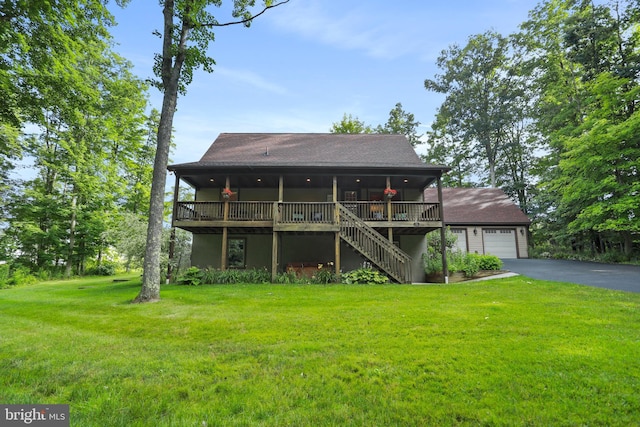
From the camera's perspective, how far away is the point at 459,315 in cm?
537

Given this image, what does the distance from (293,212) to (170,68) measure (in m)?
6.61

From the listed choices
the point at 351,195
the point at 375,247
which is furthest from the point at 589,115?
the point at 375,247

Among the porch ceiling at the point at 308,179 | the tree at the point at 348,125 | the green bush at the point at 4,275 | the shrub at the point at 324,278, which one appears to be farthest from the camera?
the tree at the point at 348,125

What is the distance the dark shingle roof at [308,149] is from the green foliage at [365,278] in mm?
4777

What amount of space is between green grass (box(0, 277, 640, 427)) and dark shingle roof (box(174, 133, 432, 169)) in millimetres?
8493

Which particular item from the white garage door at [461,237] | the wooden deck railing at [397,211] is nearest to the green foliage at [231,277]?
the wooden deck railing at [397,211]

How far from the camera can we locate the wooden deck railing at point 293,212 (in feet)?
39.5

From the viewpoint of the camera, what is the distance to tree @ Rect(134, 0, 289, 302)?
26.7ft

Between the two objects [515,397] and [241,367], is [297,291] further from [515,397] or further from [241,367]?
[515,397]

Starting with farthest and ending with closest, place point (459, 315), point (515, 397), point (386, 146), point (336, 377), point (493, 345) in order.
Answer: point (386, 146)
point (459, 315)
point (493, 345)
point (336, 377)
point (515, 397)

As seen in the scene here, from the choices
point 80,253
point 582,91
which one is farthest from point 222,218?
point 582,91

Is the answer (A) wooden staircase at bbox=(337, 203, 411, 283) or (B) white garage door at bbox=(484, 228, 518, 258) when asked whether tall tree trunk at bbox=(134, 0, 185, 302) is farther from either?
(B) white garage door at bbox=(484, 228, 518, 258)

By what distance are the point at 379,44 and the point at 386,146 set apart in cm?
514

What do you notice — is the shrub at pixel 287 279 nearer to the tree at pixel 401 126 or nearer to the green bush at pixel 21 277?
the green bush at pixel 21 277
